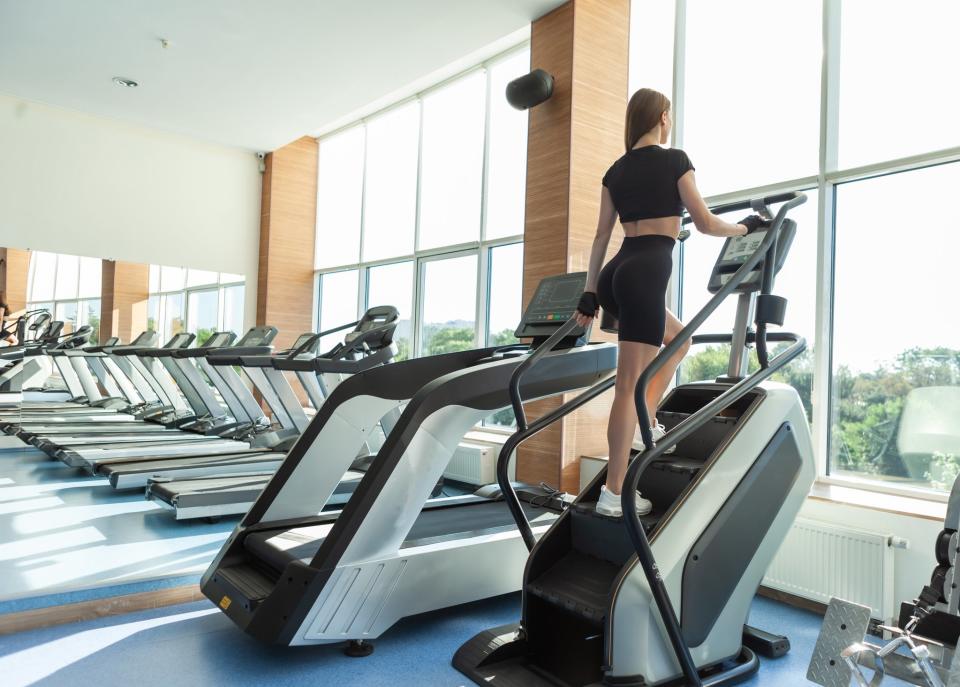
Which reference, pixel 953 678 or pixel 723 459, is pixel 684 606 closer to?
pixel 723 459

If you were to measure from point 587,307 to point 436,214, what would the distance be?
4599 millimetres

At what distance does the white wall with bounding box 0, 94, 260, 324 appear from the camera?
7.68 meters

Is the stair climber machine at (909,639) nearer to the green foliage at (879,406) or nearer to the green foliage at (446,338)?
the green foliage at (879,406)

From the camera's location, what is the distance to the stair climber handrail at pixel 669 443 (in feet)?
6.25

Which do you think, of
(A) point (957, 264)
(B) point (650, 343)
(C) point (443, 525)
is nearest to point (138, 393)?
(C) point (443, 525)

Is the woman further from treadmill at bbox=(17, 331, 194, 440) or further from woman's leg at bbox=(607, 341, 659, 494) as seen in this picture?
treadmill at bbox=(17, 331, 194, 440)

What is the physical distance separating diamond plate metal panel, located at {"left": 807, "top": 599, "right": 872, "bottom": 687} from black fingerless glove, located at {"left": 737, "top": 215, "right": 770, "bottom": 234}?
4.13 ft

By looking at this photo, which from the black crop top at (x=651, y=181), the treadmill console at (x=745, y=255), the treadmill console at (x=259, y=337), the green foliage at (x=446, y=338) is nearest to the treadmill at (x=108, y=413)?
the treadmill console at (x=259, y=337)

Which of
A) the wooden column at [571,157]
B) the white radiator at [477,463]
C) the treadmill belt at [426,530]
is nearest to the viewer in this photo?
the treadmill belt at [426,530]

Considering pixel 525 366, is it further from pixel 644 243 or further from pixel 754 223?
pixel 754 223

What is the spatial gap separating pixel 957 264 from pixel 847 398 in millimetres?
859

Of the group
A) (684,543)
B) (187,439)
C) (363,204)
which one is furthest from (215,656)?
(363,204)

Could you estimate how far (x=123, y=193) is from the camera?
8.36 meters

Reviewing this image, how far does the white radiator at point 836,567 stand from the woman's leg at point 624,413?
4.51 feet
